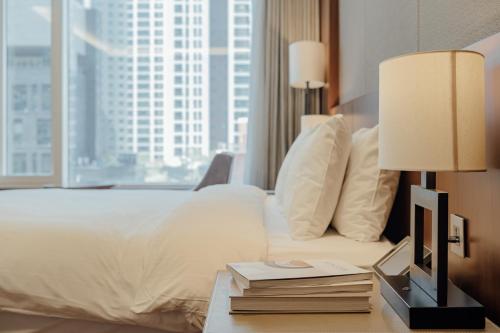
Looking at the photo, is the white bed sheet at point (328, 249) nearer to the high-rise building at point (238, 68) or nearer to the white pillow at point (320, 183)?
the white pillow at point (320, 183)

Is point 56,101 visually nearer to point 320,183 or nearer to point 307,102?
point 307,102

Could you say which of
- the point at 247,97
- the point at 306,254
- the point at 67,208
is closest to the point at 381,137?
the point at 306,254

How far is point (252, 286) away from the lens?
2.95 feet

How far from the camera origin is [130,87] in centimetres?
441

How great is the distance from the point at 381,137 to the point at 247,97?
3499mm

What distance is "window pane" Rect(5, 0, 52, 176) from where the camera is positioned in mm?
4355

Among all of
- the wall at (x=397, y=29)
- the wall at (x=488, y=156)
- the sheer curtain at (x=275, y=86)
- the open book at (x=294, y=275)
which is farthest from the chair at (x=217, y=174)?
the open book at (x=294, y=275)

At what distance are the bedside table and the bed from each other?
1.15 ft

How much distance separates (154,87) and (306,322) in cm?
383

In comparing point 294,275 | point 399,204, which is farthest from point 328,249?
point 294,275

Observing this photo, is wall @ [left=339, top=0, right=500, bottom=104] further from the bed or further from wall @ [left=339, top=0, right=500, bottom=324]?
the bed

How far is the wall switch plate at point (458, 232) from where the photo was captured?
1.02 m

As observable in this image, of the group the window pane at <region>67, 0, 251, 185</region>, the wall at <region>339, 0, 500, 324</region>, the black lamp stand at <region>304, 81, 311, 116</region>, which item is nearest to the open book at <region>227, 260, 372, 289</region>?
the wall at <region>339, 0, 500, 324</region>

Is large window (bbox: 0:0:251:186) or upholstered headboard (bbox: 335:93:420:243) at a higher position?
large window (bbox: 0:0:251:186)
